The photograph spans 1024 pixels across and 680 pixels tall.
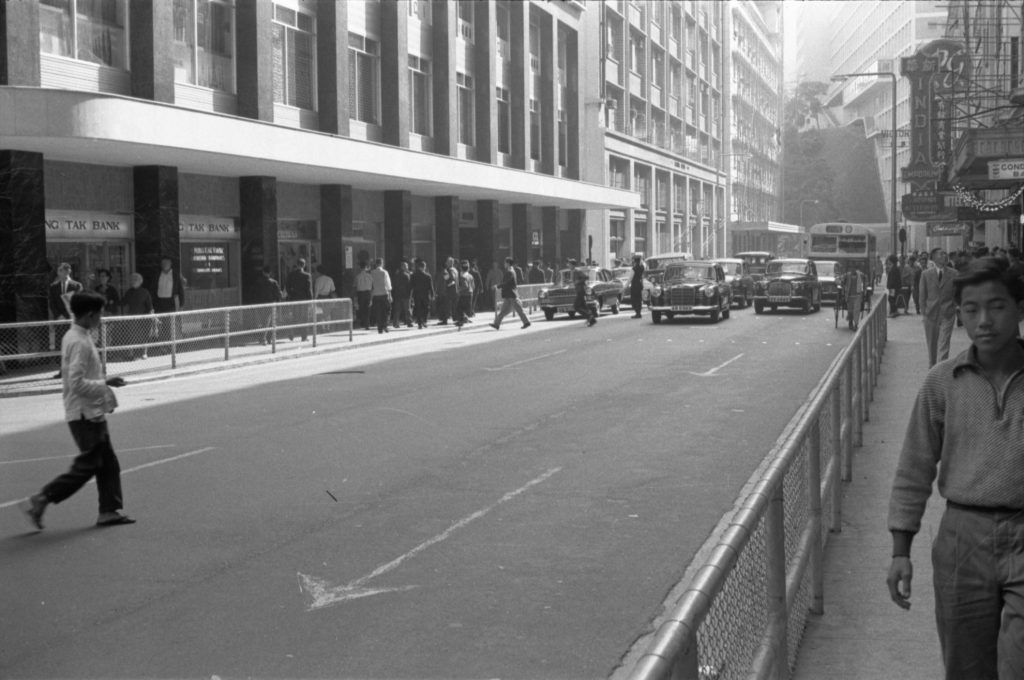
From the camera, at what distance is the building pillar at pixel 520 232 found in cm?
5191

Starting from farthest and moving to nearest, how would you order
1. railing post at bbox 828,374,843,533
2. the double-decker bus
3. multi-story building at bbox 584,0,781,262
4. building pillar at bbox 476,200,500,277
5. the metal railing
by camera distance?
multi-story building at bbox 584,0,781,262
the double-decker bus
building pillar at bbox 476,200,500,277
railing post at bbox 828,374,843,533
the metal railing

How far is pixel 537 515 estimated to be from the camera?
9.58m

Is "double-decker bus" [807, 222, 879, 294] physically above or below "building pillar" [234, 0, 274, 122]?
below

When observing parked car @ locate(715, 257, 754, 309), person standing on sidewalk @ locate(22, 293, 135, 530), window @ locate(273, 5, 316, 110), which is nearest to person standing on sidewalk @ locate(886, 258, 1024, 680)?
person standing on sidewalk @ locate(22, 293, 135, 530)

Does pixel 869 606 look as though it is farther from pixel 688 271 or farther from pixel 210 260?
pixel 688 271

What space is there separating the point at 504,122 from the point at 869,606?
1758 inches

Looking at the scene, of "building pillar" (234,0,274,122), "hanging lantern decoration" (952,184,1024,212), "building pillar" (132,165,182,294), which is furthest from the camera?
"hanging lantern decoration" (952,184,1024,212)

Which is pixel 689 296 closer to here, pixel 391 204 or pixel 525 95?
pixel 391 204

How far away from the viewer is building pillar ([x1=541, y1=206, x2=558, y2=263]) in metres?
56.2

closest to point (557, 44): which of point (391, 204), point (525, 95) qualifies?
point (525, 95)

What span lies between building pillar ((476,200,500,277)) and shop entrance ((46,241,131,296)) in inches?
842

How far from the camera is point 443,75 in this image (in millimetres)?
42906

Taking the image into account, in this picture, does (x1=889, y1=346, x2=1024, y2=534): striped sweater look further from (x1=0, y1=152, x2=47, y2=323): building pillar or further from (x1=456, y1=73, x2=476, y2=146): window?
(x1=456, y1=73, x2=476, y2=146): window

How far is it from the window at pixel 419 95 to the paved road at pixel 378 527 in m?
24.0
